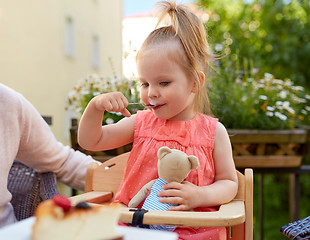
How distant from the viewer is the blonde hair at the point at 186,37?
1.39 m

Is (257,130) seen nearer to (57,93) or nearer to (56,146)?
(56,146)

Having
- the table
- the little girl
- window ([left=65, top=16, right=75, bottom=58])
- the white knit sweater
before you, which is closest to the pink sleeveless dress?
the little girl

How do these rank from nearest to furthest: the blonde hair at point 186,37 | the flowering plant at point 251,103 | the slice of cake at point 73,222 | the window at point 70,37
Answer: the slice of cake at point 73,222, the blonde hair at point 186,37, the flowering plant at point 251,103, the window at point 70,37

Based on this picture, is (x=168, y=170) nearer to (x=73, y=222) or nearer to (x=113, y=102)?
(x=113, y=102)

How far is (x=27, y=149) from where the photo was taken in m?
1.70

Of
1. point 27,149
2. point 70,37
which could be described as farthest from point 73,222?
point 70,37

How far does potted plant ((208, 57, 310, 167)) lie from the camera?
240 centimetres

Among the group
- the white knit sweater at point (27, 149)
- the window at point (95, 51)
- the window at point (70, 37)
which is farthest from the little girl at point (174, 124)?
the window at point (95, 51)

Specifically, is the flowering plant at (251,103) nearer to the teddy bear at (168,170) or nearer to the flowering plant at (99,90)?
the flowering plant at (99,90)

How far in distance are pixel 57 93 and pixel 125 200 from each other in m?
4.83

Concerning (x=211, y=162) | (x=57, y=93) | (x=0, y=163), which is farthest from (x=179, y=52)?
(x=57, y=93)

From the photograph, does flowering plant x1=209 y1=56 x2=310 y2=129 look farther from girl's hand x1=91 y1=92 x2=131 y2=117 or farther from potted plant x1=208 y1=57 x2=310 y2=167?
girl's hand x1=91 y1=92 x2=131 y2=117

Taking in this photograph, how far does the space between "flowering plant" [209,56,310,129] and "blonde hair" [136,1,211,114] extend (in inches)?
38.9

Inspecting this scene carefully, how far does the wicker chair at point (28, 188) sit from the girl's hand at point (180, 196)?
649 mm
